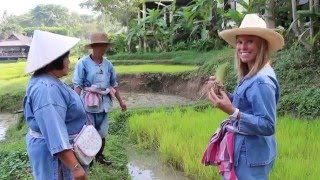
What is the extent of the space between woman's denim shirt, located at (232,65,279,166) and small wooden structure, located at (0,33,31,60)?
39.3 meters

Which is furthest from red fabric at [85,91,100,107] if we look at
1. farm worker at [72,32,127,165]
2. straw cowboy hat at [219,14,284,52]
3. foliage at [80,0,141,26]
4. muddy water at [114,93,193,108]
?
foliage at [80,0,141,26]

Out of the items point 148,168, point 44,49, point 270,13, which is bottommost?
point 148,168

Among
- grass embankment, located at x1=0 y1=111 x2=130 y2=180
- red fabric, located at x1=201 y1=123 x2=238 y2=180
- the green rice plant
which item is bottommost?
the green rice plant

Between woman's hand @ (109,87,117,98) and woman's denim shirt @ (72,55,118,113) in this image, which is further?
woman's hand @ (109,87,117,98)

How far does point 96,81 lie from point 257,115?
2374 millimetres

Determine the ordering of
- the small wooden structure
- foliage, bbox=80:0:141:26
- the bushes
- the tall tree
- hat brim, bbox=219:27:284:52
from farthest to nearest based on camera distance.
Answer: the tall tree < the small wooden structure < foliage, bbox=80:0:141:26 < the bushes < hat brim, bbox=219:27:284:52

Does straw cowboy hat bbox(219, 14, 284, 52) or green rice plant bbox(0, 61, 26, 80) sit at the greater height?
straw cowboy hat bbox(219, 14, 284, 52)

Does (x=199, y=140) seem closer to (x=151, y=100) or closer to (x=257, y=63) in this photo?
(x=257, y=63)

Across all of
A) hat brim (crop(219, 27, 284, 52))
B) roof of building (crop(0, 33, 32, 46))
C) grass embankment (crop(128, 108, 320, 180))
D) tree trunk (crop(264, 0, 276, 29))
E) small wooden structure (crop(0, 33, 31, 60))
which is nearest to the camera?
hat brim (crop(219, 27, 284, 52))

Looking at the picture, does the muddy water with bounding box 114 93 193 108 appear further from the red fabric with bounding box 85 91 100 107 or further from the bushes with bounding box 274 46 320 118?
the red fabric with bounding box 85 91 100 107

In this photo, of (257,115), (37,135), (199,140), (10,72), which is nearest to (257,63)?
(257,115)

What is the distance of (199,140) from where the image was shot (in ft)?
14.7

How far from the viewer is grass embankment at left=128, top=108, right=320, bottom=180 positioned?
332 centimetres

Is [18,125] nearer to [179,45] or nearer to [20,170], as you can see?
[20,170]
